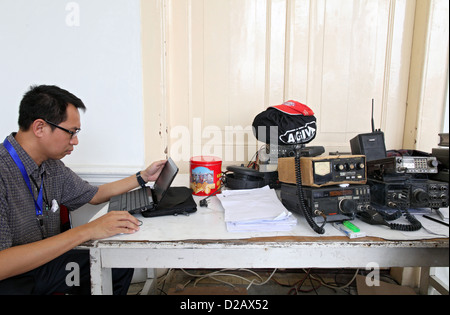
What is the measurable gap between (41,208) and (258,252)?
3.06 ft

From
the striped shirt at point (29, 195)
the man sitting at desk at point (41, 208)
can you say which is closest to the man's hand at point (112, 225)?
the man sitting at desk at point (41, 208)

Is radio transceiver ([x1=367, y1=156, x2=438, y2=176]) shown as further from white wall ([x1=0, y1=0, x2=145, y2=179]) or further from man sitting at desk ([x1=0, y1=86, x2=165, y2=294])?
white wall ([x1=0, y1=0, x2=145, y2=179])

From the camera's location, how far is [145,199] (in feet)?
3.51

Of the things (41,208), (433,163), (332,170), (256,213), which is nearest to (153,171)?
(41,208)

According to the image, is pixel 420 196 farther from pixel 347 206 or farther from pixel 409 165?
pixel 347 206

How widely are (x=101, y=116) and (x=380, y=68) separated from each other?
6.28 feet

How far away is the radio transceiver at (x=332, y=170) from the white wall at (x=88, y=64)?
1.09m

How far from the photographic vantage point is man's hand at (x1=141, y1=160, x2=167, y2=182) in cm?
133

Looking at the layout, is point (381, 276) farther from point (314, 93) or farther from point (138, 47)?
point (138, 47)

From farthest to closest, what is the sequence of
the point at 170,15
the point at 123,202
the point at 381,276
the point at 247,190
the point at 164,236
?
the point at 381,276 → the point at 170,15 → the point at 247,190 → the point at 123,202 → the point at 164,236

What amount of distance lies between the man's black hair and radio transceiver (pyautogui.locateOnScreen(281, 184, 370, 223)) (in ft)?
3.39
